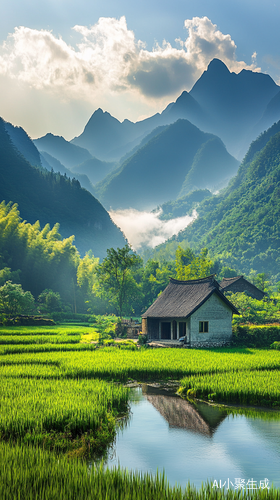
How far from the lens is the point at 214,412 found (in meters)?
11.2

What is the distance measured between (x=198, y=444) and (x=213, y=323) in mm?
19322

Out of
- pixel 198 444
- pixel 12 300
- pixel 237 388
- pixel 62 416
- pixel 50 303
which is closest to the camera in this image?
pixel 62 416

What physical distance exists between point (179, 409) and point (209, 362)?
264 inches

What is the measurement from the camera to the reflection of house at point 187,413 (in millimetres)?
9977

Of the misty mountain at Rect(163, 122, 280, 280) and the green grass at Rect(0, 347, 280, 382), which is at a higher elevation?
the misty mountain at Rect(163, 122, 280, 280)

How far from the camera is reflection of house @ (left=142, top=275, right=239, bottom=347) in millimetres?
27000

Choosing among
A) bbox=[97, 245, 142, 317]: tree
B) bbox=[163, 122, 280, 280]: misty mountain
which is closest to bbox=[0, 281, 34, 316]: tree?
bbox=[97, 245, 142, 317]: tree

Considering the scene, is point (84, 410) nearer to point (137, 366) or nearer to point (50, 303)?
point (137, 366)

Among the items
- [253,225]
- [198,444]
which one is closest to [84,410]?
[198,444]

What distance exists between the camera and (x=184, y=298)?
30.0 meters

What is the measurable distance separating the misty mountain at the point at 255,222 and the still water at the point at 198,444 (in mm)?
97742

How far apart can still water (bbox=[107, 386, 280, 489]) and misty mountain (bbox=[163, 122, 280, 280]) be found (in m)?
97.7

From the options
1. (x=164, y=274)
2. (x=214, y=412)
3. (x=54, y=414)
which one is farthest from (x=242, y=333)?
(x=164, y=274)

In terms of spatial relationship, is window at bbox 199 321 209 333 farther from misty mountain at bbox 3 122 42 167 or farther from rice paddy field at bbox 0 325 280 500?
misty mountain at bbox 3 122 42 167
